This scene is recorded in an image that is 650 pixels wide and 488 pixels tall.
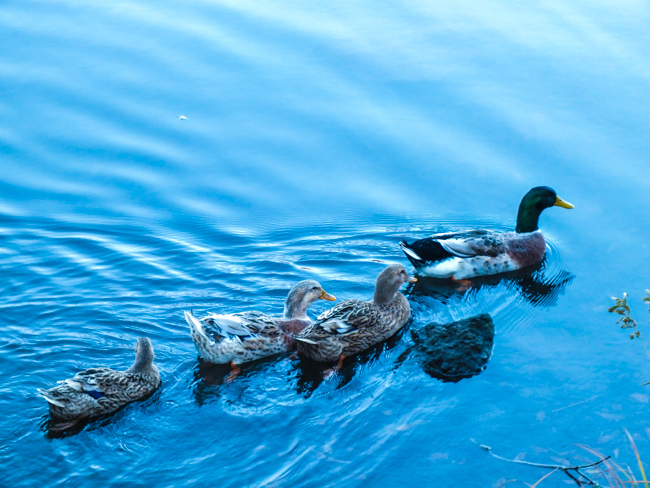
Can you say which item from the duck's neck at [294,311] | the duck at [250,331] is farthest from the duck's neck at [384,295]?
the duck's neck at [294,311]

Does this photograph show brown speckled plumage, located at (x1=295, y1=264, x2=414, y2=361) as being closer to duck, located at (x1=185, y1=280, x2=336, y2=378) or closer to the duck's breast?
duck, located at (x1=185, y1=280, x2=336, y2=378)

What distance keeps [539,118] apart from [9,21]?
9.60m

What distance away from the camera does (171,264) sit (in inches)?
375

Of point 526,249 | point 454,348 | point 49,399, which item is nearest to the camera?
point 49,399

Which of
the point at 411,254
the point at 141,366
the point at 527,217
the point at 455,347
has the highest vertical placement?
the point at 527,217

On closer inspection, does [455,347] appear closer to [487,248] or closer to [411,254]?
[411,254]

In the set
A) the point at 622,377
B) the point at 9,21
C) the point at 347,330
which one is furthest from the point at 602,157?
the point at 9,21

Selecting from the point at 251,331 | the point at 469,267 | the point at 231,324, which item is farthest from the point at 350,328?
the point at 469,267

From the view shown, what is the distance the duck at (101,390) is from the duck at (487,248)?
151 inches

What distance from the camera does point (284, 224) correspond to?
10.5 meters

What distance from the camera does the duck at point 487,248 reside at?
9.91 metres

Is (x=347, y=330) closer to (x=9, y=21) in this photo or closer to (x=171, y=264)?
(x=171, y=264)

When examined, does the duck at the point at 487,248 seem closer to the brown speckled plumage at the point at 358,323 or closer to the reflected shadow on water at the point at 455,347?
the brown speckled plumage at the point at 358,323

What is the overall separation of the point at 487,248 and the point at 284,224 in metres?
2.68
